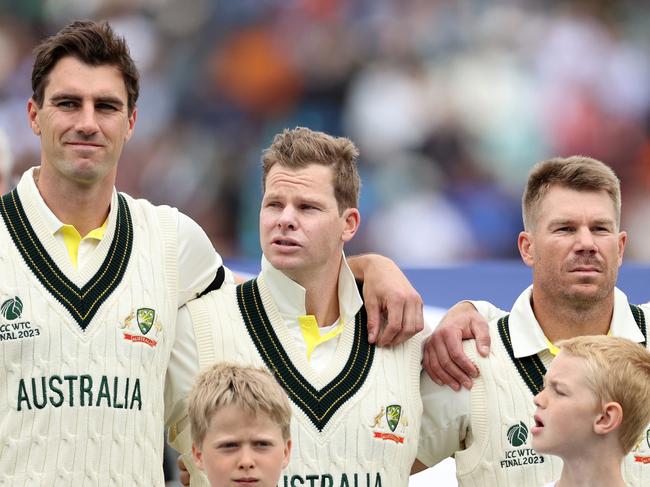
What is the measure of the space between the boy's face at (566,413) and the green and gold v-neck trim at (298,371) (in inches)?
23.7

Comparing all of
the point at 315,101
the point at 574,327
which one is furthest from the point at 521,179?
the point at 574,327

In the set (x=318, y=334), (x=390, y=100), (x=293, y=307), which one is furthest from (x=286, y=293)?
(x=390, y=100)

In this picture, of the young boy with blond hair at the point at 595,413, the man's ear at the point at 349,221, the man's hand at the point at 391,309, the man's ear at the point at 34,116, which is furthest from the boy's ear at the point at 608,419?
the man's ear at the point at 34,116

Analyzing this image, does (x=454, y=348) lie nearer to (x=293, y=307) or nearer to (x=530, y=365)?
(x=530, y=365)

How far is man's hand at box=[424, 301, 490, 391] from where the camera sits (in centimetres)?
394

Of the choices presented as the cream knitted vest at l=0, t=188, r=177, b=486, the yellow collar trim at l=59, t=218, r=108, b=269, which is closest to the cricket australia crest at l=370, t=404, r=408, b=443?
the cream knitted vest at l=0, t=188, r=177, b=486

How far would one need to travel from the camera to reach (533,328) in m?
4.01

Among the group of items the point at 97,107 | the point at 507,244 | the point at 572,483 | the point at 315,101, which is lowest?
the point at 572,483

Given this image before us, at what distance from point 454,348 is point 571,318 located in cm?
36

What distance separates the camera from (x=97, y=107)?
378 cm

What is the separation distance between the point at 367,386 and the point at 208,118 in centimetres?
516

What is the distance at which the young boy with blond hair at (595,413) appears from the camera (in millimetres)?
3410

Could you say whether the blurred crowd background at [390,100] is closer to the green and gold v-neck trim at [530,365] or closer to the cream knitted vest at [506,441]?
the green and gold v-neck trim at [530,365]

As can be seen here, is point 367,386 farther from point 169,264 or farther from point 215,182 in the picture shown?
point 215,182
